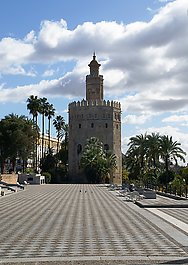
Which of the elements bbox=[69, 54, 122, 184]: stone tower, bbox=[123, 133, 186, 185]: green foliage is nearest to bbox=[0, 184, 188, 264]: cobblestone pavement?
bbox=[123, 133, 186, 185]: green foliage

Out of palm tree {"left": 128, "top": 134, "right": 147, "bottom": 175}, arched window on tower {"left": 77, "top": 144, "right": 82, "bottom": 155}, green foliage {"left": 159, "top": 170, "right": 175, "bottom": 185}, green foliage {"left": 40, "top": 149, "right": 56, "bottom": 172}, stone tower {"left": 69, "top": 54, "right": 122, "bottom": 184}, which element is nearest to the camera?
green foliage {"left": 159, "top": 170, "right": 175, "bottom": 185}

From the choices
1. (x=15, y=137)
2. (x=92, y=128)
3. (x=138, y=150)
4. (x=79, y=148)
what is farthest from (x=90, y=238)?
(x=79, y=148)

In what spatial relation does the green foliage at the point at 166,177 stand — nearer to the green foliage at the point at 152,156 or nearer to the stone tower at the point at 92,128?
the green foliage at the point at 152,156

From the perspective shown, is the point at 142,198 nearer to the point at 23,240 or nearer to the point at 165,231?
the point at 165,231

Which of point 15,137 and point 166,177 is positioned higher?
point 15,137

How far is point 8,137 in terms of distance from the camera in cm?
5822

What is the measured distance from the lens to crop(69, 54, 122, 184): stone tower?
233ft

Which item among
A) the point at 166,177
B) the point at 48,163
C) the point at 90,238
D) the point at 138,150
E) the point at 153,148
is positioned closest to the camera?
the point at 90,238

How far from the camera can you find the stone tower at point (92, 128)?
70938 mm

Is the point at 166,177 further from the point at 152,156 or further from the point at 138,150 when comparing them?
the point at 138,150

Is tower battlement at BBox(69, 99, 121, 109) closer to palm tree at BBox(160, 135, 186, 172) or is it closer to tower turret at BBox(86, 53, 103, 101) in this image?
tower turret at BBox(86, 53, 103, 101)

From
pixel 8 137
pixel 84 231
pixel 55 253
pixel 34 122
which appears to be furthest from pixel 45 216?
pixel 34 122

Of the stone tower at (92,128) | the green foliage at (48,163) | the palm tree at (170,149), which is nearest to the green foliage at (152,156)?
the palm tree at (170,149)

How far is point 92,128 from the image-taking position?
233 ft
